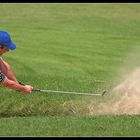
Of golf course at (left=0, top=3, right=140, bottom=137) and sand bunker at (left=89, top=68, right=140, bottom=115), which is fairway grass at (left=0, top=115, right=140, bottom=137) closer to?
golf course at (left=0, top=3, right=140, bottom=137)

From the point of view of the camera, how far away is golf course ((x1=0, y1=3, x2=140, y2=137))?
8039mm

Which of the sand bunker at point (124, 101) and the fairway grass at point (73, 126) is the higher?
the fairway grass at point (73, 126)

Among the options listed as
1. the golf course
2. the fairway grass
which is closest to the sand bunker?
the golf course

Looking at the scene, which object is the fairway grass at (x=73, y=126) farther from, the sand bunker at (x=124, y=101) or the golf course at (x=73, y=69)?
the sand bunker at (x=124, y=101)

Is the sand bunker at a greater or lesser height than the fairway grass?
lesser

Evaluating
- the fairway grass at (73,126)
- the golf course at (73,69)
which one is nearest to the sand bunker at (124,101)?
the golf course at (73,69)

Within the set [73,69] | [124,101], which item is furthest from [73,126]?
[73,69]

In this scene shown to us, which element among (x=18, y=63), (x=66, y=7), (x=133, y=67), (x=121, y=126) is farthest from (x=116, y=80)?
(x=66, y=7)

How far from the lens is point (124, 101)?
1024 cm

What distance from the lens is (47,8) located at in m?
25.9

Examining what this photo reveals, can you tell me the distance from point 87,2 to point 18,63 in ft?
41.9

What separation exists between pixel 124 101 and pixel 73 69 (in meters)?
3.82

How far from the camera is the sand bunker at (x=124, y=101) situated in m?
10.0

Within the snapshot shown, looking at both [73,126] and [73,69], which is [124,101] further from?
[73,69]
